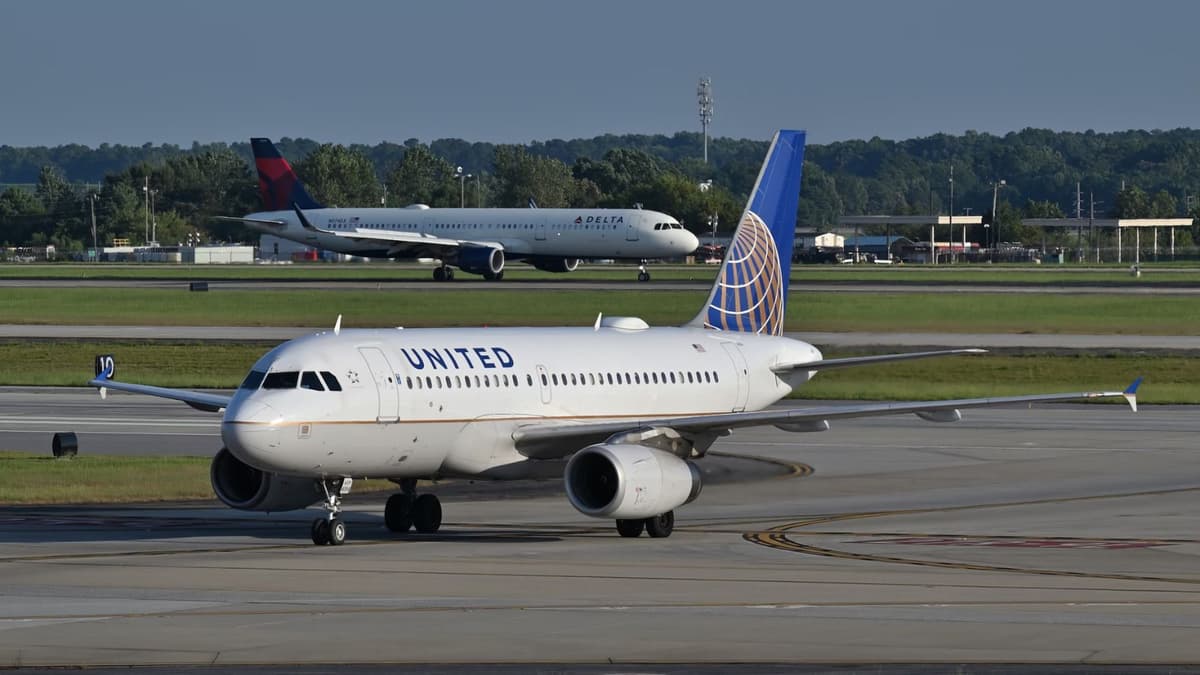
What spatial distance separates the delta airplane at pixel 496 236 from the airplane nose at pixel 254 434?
318ft

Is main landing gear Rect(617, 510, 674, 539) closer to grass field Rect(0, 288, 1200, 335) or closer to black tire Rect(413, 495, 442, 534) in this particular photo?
black tire Rect(413, 495, 442, 534)

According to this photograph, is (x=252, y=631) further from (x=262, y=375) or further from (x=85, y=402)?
(x=85, y=402)

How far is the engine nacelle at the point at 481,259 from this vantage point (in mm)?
126625

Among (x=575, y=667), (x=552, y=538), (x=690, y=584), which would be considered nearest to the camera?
(x=575, y=667)

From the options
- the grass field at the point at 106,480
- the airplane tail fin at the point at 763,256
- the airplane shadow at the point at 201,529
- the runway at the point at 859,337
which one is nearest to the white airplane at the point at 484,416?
the airplane shadow at the point at 201,529

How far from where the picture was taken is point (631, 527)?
32750 mm

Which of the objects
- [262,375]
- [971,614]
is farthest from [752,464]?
[971,614]

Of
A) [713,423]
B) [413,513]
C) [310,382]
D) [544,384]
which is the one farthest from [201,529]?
[713,423]

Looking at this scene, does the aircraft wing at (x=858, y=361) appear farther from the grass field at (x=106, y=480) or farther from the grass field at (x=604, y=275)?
the grass field at (x=604, y=275)

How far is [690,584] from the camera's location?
2630 centimetres

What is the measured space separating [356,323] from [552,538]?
58.6 m

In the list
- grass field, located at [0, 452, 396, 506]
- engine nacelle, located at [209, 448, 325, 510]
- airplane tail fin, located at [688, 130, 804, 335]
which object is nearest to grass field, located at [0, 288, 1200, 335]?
airplane tail fin, located at [688, 130, 804, 335]

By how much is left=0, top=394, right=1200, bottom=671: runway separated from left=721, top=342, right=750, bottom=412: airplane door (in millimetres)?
1957

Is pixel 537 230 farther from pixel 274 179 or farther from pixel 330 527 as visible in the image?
pixel 330 527
